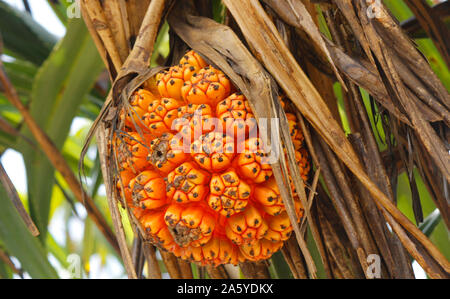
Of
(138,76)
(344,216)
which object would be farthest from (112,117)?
(344,216)

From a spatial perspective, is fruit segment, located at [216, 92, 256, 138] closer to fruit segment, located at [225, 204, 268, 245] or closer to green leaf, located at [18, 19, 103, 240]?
fruit segment, located at [225, 204, 268, 245]

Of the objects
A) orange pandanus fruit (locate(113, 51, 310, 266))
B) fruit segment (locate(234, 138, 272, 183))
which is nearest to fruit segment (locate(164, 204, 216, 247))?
orange pandanus fruit (locate(113, 51, 310, 266))

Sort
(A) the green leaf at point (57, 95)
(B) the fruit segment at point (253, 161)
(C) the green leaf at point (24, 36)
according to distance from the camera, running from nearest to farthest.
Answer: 1. (B) the fruit segment at point (253, 161)
2. (A) the green leaf at point (57, 95)
3. (C) the green leaf at point (24, 36)

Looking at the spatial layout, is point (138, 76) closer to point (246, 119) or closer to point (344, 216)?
point (246, 119)

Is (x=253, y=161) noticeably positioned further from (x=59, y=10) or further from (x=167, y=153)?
(x=59, y=10)

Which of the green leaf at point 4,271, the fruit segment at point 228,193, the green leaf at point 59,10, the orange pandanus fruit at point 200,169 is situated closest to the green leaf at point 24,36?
the green leaf at point 59,10

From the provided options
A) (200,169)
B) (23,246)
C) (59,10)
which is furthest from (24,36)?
(200,169)

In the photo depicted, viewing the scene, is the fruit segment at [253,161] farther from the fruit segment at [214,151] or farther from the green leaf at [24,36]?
the green leaf at [24,36]
